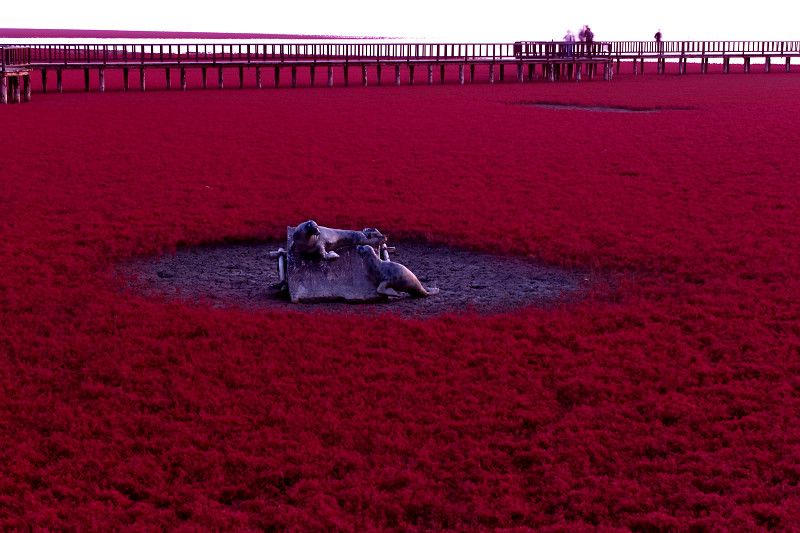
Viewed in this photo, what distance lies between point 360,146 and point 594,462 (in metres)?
15.8

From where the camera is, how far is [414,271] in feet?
35.7

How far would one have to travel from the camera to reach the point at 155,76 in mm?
52281

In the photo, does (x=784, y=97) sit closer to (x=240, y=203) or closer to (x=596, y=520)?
(x=240, y=203)

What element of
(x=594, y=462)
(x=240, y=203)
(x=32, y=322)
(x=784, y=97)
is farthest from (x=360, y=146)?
(x=784, y=97)

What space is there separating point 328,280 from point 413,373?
240 centimetres

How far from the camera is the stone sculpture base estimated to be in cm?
969

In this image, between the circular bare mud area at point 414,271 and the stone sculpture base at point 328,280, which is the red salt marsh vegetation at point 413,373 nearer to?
the circular bare mud area at point 414,271

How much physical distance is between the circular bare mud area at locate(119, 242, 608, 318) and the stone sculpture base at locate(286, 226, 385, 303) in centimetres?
9

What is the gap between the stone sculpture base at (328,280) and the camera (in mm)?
9688

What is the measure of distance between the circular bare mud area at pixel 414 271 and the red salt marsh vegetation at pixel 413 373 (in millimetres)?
275

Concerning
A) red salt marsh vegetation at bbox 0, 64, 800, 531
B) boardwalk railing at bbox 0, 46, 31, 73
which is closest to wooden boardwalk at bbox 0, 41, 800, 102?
boardwalk railing at bbox 0, 46, 31, 73

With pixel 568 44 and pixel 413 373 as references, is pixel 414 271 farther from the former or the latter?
pixel 568 44

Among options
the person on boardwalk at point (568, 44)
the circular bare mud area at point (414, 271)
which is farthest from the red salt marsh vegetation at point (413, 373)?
the person on boardwalk at point (568, 44)

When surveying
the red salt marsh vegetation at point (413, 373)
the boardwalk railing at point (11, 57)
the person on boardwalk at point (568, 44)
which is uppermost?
the person on boardwalk at point (568, 44)
